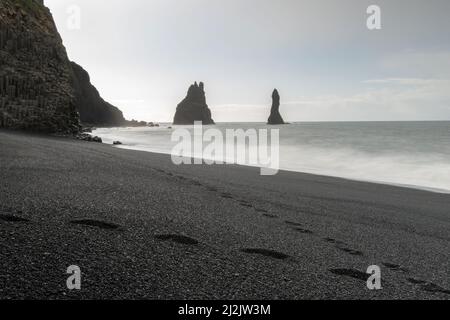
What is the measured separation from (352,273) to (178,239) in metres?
2.43

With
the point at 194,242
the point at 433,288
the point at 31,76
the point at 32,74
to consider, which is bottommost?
the point at 433,288

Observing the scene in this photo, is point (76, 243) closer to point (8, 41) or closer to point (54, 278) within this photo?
point (54, 278)

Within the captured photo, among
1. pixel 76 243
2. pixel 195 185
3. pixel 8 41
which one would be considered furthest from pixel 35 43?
pixel 76 243

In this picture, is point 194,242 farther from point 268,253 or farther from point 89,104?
point 89,104

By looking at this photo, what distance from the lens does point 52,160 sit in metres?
12.0

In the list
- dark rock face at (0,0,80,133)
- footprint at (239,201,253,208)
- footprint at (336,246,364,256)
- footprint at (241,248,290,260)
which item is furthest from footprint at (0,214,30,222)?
dark rock face at (0,0,80,133)

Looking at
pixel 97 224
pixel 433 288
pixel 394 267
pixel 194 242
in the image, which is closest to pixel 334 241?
pixel 394 267

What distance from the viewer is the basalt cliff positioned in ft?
94.3

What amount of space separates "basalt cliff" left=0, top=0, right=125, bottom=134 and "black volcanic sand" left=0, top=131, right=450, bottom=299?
68.2 ft

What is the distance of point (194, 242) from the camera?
18.1 ft

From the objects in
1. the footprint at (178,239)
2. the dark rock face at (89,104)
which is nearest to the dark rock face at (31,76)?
the footprint at (178,239)

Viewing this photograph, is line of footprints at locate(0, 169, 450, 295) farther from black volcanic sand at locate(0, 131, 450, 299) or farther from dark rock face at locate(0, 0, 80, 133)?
dark rock face at locate(0, 0, 80, 133)

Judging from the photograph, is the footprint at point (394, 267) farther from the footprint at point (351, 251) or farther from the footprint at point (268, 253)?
the footprint at point (268, 253)
